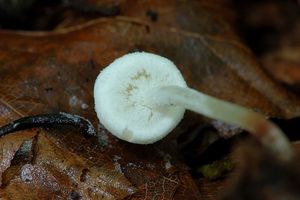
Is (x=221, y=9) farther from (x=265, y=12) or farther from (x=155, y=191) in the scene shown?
(x=155, y=191)

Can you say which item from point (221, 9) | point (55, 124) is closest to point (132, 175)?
point (55, 124)

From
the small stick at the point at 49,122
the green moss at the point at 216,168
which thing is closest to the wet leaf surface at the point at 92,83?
the small stick at the point at 49,122

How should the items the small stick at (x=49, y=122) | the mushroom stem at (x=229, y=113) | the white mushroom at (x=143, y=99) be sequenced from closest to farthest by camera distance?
the mushroom stem at (x=229, y=113), the white mushroom at (x=143, y=99), the small stick at (x=49, y=122)

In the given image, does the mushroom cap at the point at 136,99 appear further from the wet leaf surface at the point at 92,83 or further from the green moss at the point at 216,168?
the green moss at the point at 216,168

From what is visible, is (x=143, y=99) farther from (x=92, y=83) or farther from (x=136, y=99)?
(x=92, y=83)

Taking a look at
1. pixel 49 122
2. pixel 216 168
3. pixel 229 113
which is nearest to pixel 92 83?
pixel 49 122
